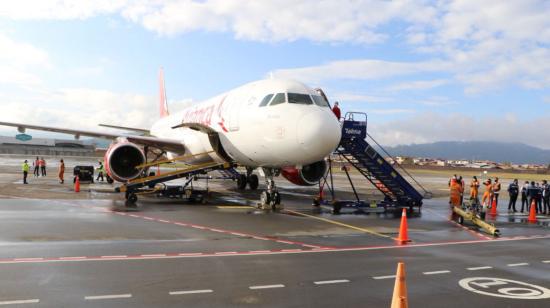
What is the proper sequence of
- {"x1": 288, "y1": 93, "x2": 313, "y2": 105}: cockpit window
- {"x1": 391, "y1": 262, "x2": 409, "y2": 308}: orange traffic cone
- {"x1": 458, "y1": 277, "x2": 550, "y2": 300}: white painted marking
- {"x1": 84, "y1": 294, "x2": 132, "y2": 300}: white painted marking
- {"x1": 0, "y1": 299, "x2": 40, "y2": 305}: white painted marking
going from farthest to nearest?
{"x1": 288, "y1": 93, "x2": 313, "y2": 105}: cockpit window → {"x1": 458, "y1": 277, "x2": 550, "y2": 300}: white painted marking → {"x1": 84, "y1": 294, "x2": 132, "y2": 300}: white painted marking → {"x1": 0, "y1": 299, "x2": 40, "y2": 305}: white painted marking → {"x1": 391, "y1": 262, "x2": 409, "y2": 308}: orange traffic cone

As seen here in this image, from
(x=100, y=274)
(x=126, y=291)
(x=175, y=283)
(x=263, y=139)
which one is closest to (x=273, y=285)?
(x=175, y=283)

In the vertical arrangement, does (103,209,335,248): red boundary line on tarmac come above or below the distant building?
below

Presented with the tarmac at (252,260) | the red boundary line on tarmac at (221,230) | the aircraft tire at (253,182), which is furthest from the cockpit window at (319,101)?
the aircraft tire at (253,182)

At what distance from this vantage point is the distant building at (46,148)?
133250 millimetres

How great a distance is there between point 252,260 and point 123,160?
1409 centimetres

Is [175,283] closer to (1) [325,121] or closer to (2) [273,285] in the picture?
(2) [273,285]

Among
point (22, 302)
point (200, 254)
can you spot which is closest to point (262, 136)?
point (200, 254)

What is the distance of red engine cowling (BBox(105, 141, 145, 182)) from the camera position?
2102cm

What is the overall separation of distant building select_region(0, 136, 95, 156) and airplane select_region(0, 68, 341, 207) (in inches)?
4536

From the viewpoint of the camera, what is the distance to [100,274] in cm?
781

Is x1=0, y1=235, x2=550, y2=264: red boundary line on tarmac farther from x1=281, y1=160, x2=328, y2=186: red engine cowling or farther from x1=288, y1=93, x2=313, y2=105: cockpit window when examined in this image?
x1=281, y1=160, x2=328, y2=186: red engine cowling

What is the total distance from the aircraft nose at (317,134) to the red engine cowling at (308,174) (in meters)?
6.62

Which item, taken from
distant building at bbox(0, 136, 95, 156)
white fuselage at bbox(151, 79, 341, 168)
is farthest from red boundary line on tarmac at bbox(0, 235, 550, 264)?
distant building at bbox(0, 136, 95, 156)

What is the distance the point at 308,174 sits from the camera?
2186cm
